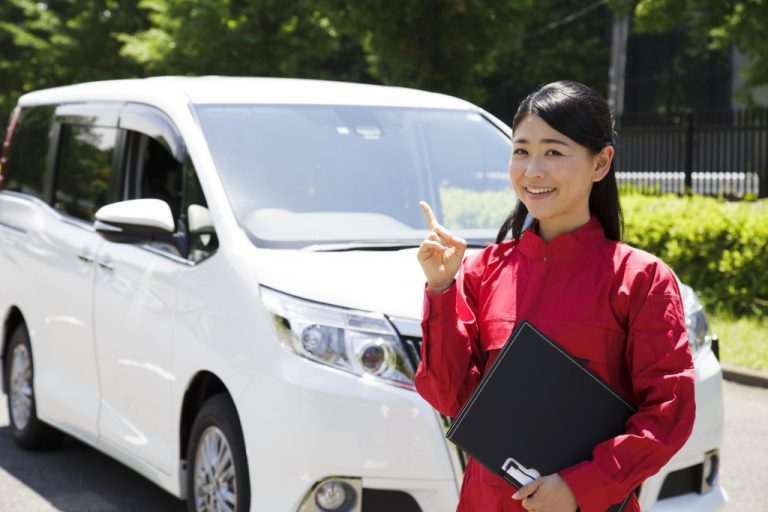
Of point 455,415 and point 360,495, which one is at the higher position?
point 455,415

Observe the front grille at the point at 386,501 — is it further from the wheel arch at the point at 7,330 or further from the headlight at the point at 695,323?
the wheel arch at the point at 7,330

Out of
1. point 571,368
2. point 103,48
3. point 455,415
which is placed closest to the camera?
point 571,368

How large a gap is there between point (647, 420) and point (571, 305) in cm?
30

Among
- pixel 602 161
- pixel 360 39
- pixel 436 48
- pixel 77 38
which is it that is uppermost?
pixel 77 38

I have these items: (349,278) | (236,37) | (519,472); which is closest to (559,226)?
(519,472)

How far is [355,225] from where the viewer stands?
5168 mm

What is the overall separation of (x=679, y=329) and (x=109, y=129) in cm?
403

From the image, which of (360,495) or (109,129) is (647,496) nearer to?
(360,495)

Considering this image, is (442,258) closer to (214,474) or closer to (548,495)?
(548,495)

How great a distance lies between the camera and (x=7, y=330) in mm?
7117

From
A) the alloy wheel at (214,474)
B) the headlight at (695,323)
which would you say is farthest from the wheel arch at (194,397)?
the headlight at (695,323)

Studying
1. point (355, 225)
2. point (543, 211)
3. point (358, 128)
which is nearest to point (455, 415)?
point (543, 211)

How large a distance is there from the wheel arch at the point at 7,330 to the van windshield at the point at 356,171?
227 centimetres

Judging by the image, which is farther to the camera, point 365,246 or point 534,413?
point 365,246
